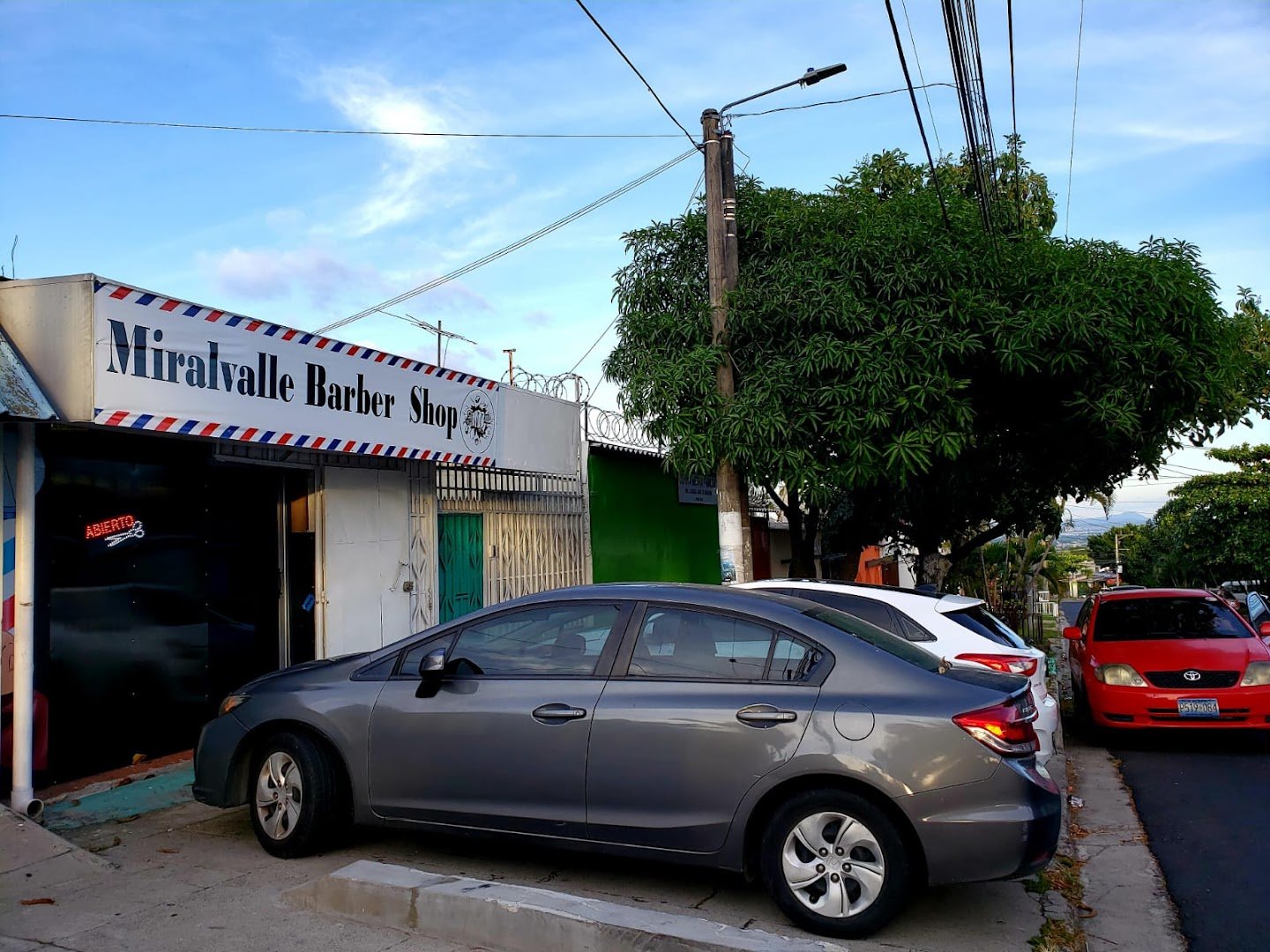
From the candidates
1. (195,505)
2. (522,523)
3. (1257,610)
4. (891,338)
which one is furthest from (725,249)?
(1257,610)

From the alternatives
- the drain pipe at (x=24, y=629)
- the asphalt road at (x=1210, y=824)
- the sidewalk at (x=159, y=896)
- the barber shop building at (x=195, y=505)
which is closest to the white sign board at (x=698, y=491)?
the barber shop building at (x=195, y=505)

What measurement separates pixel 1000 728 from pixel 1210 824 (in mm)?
3608

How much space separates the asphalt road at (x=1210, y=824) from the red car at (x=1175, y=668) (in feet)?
1.27

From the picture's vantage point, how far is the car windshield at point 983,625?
724cm

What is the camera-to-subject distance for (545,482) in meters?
13.1

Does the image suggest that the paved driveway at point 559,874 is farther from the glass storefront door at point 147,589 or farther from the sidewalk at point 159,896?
the glass storefront door at point 147,589

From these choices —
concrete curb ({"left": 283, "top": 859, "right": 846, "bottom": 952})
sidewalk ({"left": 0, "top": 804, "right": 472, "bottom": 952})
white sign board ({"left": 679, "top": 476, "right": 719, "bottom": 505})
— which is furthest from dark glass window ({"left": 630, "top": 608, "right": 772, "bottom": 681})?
white sign board ({"left": 679, "top": 476, "right": 719, "bottom": 505})

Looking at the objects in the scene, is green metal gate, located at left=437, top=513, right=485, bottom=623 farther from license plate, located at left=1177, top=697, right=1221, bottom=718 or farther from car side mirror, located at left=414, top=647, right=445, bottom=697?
license plate, located at left=1177, top=697, right=1221, bottom=718

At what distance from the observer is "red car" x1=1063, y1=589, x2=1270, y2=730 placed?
9016 millimetres

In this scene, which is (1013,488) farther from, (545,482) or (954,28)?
(954,28)

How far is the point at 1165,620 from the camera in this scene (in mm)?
10367

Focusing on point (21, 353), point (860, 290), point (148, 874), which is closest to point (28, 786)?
point (148, 874)

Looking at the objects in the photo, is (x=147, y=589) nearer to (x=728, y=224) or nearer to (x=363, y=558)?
(x=363, y=558)

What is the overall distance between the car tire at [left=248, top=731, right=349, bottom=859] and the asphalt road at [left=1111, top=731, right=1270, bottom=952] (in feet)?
13.9
